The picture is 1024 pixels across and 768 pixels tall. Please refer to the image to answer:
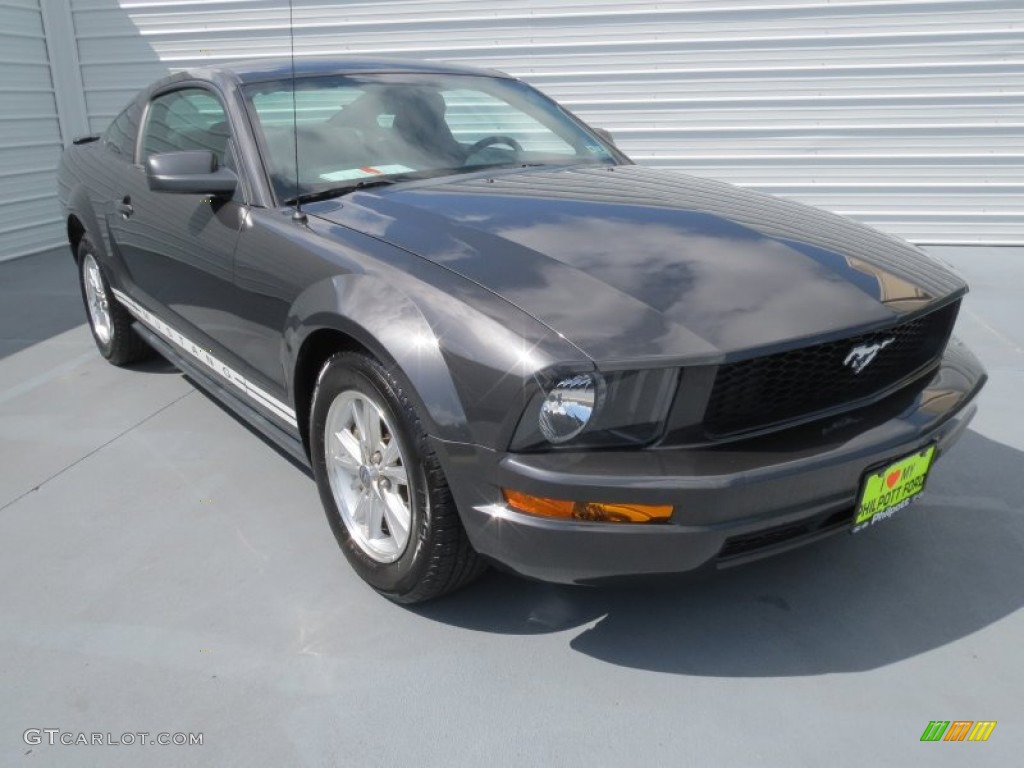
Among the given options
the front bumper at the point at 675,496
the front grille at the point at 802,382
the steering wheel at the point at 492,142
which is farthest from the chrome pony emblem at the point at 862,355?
the steering wheel at the point at 492,142

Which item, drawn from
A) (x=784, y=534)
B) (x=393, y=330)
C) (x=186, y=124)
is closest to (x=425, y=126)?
(x=186, y=124)

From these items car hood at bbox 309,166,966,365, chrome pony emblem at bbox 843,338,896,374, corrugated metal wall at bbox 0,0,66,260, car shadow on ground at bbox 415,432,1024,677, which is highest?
car hood at bbox 309,166,966,365

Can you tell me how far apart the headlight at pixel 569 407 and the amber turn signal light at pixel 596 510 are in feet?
0.44

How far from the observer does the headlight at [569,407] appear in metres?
1.85

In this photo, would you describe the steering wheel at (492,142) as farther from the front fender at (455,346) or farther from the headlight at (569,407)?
the headlight at (569,407)

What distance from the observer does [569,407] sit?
6.14 ft

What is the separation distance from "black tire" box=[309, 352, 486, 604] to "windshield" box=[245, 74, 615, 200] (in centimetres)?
74

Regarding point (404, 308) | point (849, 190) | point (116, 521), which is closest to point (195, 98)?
point (116, 521)

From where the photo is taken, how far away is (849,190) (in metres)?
7.17

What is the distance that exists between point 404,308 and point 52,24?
804cm

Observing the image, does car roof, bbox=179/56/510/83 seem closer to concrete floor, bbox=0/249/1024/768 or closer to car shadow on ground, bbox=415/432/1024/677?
concrete floor, bbox=0/249/1024/768

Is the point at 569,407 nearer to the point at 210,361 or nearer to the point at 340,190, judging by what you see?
the point at 340,190

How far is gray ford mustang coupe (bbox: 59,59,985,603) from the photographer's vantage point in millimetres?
1873

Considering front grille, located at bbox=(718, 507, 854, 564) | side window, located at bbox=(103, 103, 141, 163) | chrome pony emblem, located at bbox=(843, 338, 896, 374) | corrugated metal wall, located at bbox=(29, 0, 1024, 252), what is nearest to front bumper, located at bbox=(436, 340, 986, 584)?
front grille, located at bbox=(718, 507, 854, 564)
